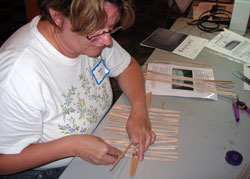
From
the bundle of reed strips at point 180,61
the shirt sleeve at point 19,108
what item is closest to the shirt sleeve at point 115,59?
the bundle of reed strips at point 180,61

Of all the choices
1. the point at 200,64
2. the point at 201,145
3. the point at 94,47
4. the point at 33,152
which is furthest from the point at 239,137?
the point at 33,152

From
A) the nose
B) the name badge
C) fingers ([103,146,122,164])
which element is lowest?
fingers ([103,146,122,164])

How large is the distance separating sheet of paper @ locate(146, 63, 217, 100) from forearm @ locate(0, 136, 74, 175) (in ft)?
1.77

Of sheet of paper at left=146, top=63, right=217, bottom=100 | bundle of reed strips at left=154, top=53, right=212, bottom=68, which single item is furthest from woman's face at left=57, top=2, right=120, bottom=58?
bundle of reed strips at left=154, top=53, right=212, bottom=68

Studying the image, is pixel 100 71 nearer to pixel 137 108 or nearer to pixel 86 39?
pixel 137 108

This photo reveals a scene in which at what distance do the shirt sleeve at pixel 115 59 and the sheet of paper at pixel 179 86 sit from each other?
0.52 ft

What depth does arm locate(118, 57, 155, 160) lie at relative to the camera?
1.02 m

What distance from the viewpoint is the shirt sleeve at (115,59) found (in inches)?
50.0

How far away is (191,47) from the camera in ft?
5.44

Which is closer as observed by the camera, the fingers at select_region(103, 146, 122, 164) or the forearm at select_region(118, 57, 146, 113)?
the fingers at select_region(103, 146, 122, 164)

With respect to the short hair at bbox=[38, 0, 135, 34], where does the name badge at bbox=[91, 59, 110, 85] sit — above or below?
below

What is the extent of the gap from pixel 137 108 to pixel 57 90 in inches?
14.7

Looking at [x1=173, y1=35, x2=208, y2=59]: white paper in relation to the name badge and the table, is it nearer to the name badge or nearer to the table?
the table

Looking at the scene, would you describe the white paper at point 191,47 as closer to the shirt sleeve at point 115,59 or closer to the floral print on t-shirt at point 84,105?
the shirt sleeve at point 115,59
